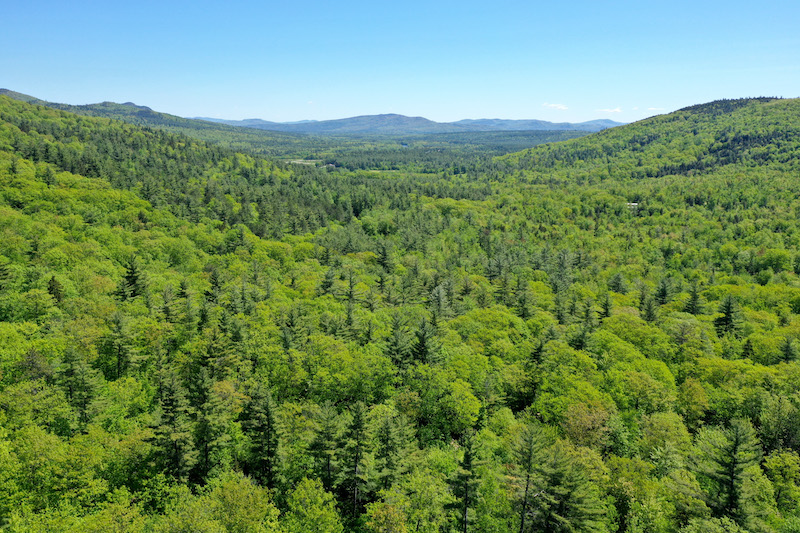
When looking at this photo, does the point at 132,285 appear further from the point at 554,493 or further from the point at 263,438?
the point at 554,493

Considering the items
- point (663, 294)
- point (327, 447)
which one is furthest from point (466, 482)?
point (663, 294)

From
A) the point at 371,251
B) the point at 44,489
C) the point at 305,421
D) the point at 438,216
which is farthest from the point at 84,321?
the point at 438,216

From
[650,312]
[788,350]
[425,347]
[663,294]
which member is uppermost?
[425,347]

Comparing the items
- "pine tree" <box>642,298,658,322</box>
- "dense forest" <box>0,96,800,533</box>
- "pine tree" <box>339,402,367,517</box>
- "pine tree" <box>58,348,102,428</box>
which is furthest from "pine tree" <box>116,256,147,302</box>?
"pine tree" <box>642,298,658,322</box>

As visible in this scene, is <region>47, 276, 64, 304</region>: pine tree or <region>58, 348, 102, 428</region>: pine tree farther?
<region>47, 276, 64, 304</region>: pine tree

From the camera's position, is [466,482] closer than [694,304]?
Yes

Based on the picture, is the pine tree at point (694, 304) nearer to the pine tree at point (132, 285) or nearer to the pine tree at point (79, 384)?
the pine tree at point (79, 384)

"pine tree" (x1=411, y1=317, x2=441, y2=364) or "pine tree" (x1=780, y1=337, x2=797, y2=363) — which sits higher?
"pine tree" (x1=411, y1=317, x2=441, y2=364)

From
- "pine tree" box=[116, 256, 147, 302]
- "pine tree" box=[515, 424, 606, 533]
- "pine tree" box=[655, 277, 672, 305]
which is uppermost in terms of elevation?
"pine tree" box=[116, 256, 147, 302]

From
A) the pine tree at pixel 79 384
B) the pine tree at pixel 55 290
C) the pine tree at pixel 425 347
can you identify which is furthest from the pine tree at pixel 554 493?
the pine tree at pixel 55 290

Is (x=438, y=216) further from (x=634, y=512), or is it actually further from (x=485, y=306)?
(x=634, y=512)

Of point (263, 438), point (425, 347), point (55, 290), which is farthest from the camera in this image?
point (55, 290)

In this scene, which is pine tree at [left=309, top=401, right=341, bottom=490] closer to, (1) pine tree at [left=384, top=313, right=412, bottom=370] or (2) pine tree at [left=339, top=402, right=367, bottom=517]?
(2) pine tree at [left=339, top=402, right=367, bottom=517]
